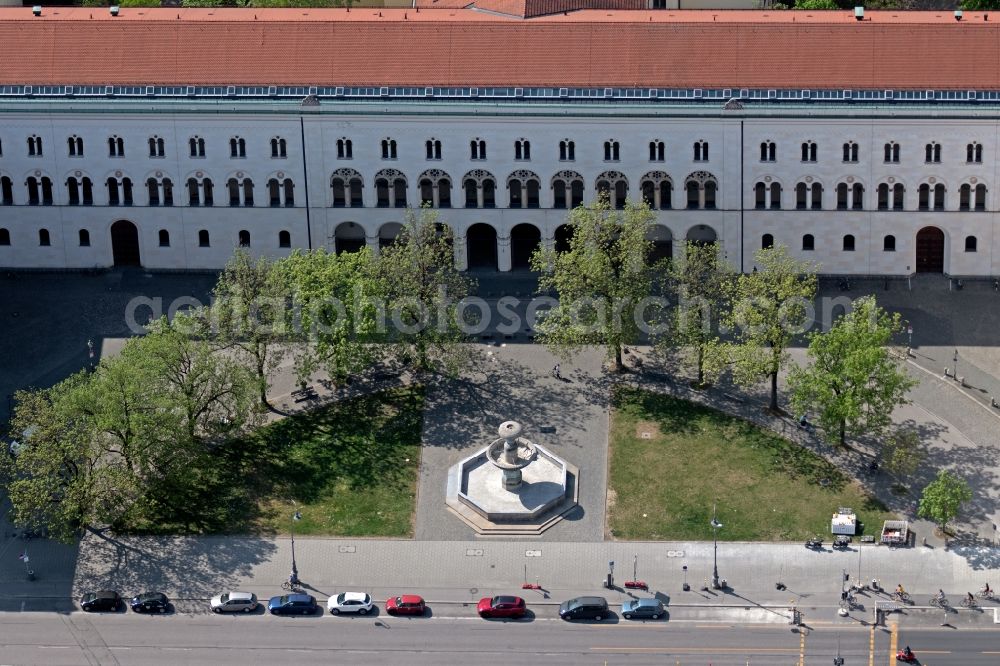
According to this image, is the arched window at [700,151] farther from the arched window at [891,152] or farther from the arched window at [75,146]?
the arched window at [75,146]

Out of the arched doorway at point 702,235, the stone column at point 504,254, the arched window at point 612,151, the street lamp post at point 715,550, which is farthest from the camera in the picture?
the stone column at point 504,254

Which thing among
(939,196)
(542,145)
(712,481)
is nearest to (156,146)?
(542,145)

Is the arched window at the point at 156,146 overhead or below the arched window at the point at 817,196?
overhead

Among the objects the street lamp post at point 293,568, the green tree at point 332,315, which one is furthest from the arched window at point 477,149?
the street lamp post at point 293,568

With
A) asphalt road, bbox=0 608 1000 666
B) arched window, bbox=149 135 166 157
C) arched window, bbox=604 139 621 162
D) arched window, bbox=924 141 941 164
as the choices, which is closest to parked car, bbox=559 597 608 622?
asphalt road, bbox=0 608 1000 666

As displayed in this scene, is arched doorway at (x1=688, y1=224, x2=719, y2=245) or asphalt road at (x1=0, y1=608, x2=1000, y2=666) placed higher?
arched doorway at (x1=688, y1=224, x2=719, y2=245)

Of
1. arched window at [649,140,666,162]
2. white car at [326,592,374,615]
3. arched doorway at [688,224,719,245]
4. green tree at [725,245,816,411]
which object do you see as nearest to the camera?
white car at [326,592,374,615]

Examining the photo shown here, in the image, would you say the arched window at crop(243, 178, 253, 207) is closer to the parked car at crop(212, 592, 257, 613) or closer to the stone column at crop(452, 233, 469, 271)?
the stone column at crop(452, 233, 469, 271)

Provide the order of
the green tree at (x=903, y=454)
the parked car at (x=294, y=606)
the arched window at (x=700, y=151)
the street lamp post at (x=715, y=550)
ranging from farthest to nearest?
the arched window at (x=700, y=151), the green tree at (x=903, y=454), the street lamp post at (x=715, y=550), the parked car at (x=294, y=606)
